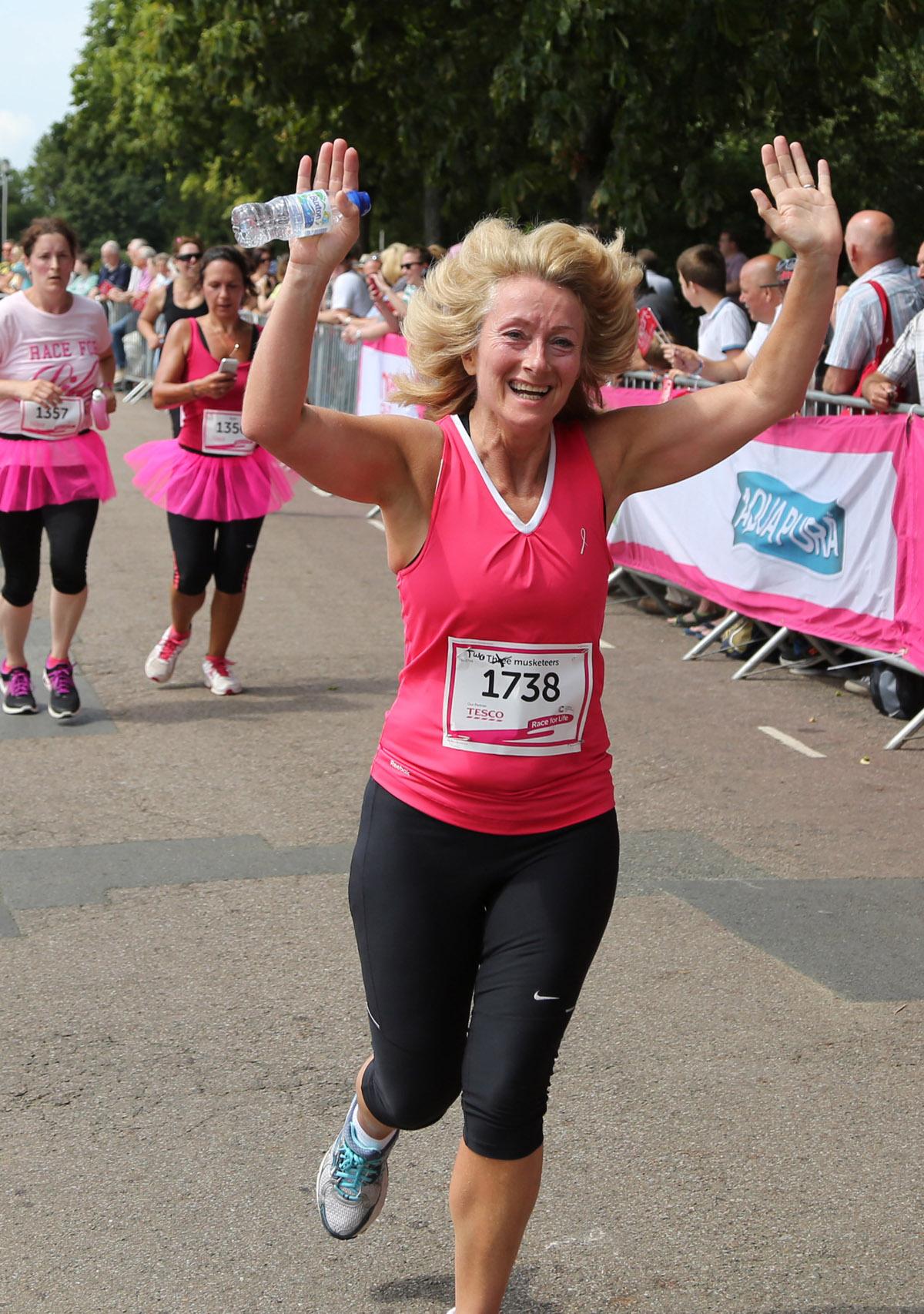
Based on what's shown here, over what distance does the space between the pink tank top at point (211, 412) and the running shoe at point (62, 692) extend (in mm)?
1324

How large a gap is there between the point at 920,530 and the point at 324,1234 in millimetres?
5181

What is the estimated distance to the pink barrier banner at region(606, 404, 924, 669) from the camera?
8016mm

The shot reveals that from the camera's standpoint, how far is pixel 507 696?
10.0ft

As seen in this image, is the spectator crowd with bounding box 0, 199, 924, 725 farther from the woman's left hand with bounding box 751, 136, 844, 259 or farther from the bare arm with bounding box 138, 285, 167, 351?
the woman's left hand with bounding box 751, 136, 844, 259

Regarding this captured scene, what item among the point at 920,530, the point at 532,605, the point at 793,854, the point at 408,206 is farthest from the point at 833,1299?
the point at 408,206

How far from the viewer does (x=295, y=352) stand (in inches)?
114

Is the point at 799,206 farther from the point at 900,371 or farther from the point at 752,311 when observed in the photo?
the point at 752,311

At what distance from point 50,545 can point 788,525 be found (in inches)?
148

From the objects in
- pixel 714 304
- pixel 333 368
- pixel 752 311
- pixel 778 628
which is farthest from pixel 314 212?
pixel 333 368

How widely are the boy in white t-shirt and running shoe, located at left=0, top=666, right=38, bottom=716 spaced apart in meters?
4.73

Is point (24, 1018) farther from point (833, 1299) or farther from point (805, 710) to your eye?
point (805, 710)

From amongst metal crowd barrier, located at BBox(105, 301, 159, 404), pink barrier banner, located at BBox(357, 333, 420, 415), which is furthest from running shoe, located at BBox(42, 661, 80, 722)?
metal crowd barrier, located at BBox(105, 301, 159, 404)

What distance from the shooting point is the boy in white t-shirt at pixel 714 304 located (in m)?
10.6

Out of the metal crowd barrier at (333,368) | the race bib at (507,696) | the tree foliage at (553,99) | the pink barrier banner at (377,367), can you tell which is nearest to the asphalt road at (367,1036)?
the race bib at (507,696)
